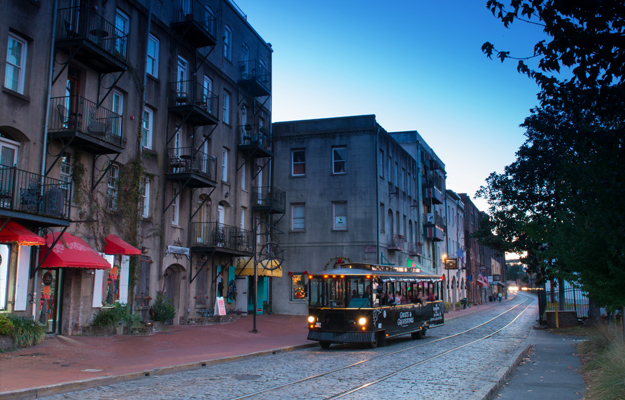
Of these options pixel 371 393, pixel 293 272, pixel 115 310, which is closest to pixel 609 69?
pixel 371 393

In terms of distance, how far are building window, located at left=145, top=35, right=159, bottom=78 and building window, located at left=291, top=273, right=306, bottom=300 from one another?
17.1m

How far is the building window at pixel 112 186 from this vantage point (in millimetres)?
21031

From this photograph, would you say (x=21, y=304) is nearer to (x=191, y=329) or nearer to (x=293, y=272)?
(x=191, y=329)

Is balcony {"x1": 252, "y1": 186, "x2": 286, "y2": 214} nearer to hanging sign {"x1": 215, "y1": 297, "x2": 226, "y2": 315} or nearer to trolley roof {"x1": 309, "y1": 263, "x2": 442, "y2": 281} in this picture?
hanging sign {"x1": 215, "y1": 297, "x2": 226, "y2": 315}

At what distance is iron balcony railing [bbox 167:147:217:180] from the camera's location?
2466 centimetres

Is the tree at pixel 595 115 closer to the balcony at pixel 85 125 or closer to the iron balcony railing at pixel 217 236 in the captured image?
the balcony at pixel 85 125

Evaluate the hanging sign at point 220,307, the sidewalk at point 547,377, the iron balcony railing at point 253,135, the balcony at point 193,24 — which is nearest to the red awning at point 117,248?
the hanging sign at point 220,307

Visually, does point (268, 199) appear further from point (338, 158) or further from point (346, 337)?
point (346, 337)

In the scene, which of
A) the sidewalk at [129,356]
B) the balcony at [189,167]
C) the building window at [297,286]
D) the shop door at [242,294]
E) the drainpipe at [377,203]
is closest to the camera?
the sidewalk at [129,356]

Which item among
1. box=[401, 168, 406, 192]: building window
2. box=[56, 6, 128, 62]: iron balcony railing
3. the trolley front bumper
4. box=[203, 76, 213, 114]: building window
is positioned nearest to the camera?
box=[56, 6, 128, 62]: iron balcony railing

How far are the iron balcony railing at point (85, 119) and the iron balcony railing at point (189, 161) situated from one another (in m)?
3.39

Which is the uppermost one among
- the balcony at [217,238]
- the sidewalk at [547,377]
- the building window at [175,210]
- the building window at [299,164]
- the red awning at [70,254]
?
the building window at [299,164]

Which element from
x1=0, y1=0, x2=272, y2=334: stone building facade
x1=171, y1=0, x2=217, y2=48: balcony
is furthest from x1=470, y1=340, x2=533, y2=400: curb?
x1=171, y1=0, x2=217, y2=48: balcony

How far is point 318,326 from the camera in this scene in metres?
19.7
